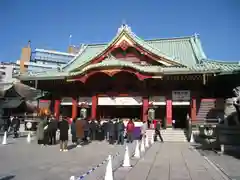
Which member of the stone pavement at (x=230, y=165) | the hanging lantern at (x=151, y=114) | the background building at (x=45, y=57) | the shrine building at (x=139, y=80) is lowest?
the stone pavement at (x=230, y=165)

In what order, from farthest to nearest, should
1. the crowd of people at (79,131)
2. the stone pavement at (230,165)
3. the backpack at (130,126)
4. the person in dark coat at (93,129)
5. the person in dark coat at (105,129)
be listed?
the person in dark coat at (105,129), the person in dark coat at (93,129), the backpack at (130,126), the crowd of people at (79,131), the stone pavement at (230,165)

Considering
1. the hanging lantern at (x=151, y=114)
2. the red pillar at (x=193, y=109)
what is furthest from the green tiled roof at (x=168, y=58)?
the hanging lantern at (x=151, y=114)

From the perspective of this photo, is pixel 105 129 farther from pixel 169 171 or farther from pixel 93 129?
pixel 169 171

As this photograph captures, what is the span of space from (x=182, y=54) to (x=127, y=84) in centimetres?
793

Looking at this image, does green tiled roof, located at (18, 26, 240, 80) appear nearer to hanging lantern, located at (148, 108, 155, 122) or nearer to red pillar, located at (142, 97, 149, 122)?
red pillar, located at (142, 97, 149, 122)

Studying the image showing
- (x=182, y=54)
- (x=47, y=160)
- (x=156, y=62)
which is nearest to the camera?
(x=47, y=160)

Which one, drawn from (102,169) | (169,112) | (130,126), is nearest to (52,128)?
(130,126)

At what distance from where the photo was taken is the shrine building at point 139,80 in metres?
23.1

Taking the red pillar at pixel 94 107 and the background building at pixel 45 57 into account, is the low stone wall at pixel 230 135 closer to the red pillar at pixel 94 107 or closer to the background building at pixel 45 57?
the red pillar at pixel 94 107

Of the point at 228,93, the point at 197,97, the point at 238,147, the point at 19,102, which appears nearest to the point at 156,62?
the point at 197,97

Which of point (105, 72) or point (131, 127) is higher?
point (105, 72)

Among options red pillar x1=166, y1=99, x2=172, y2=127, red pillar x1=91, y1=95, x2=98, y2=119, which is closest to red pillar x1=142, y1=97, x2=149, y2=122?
red pillar x1=166, y1=99, x2=172, y2=127

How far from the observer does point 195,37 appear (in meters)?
31.2

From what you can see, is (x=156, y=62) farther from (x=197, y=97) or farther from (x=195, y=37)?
(x=195, y=37)
